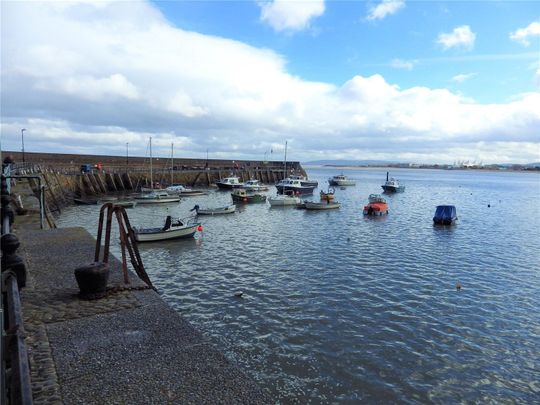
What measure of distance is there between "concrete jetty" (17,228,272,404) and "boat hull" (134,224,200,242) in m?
15.7

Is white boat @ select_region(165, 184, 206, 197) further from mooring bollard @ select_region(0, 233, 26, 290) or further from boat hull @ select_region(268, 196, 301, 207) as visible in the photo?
mooring bollard @ select_region(0, 233, 26, 290)

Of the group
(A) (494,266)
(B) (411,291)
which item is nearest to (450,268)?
(A) (494,266)

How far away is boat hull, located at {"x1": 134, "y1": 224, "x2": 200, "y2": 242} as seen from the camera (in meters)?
27.0

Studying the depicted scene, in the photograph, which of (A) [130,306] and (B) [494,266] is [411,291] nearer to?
(B) [494,266]

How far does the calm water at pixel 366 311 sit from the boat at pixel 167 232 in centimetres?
75

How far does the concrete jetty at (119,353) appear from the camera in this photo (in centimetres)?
632

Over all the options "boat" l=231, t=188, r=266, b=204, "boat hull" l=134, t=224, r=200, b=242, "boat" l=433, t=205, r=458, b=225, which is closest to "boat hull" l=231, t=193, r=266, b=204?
"boat" l=231, t=188, r=266, b=204

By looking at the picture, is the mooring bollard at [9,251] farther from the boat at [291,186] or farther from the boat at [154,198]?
the boat at [291,186]

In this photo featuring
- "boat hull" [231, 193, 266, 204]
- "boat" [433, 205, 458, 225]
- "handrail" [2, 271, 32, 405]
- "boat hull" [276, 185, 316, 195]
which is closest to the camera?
"handrail" [2, 271, 32, 405]

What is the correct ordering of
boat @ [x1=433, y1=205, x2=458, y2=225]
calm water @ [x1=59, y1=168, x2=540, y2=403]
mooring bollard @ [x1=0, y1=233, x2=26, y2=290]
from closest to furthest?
1. mooring bollard @ [x1=0, y1=233, x2=26, y2=290]
2. calm water @ [x1=59, y1=168, x2=540, y2=403]
3. boat @ [x1=433, y1=205, x2=458, y2=225]

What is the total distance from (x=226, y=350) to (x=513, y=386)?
25.9 ft

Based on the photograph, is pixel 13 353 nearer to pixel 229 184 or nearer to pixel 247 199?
pixel 247 199

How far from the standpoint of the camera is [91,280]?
33.3ft

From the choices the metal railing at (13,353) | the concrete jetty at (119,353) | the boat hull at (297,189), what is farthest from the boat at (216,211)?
the metal railing at (13,353)
